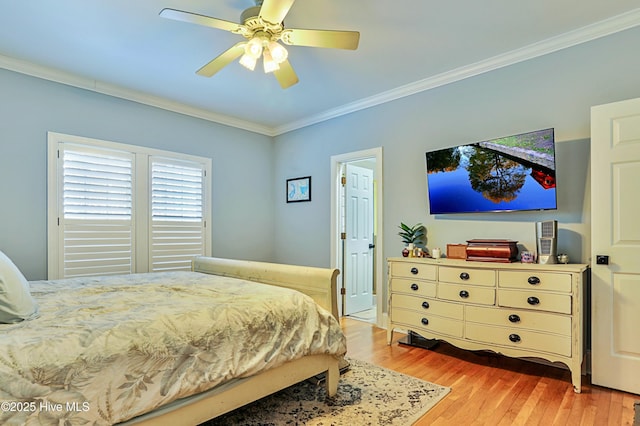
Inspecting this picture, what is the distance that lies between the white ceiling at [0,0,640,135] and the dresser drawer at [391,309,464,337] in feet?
7.53

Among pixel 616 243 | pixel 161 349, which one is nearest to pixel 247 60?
pixel 161 349

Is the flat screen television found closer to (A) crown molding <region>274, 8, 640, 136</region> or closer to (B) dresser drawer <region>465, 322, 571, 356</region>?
(A) crown molding <region>274, 8, 640, 136</region>

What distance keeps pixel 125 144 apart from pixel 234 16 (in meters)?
2.12

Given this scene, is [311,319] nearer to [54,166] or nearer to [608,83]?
[608,83]

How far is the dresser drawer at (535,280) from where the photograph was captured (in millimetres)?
2420

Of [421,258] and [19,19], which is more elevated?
[19,19]

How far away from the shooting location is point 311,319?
6.79 ft

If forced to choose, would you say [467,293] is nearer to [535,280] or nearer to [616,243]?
[535,280]

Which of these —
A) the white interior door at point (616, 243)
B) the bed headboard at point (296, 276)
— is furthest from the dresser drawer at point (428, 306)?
the bed headboard at point (296, 276)

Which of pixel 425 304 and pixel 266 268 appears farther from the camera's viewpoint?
pixel 425 304

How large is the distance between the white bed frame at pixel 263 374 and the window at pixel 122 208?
1.29m

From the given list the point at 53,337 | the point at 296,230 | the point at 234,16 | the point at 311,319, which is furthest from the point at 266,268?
the point at 296,230

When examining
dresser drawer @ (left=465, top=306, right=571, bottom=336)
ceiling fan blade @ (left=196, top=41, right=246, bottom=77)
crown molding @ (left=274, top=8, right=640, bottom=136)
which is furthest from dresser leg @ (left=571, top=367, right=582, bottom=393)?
ceiling fan blade @ (left=196, top=41, right=246, bottom=77)

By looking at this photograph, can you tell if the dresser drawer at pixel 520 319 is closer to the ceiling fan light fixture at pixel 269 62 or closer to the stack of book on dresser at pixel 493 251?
the stack of book on dresser at pixel 493 251
